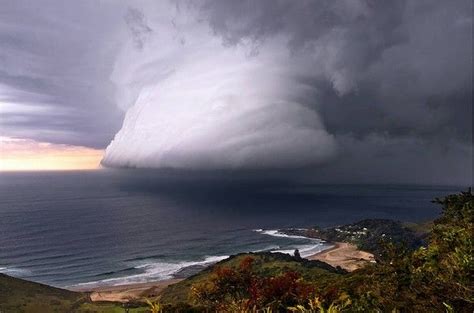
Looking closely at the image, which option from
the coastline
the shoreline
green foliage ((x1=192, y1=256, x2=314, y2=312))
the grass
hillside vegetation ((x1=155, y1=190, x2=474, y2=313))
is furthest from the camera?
the shoreline

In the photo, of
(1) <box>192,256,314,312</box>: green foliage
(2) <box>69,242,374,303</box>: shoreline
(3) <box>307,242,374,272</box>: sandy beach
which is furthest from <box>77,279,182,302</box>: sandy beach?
(1) <box>192,256,314,312</box>: green foliage

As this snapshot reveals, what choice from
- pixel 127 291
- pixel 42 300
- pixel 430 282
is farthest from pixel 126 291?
pixel 430 282

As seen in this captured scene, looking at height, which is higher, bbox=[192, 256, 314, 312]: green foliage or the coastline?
bbox=[192, 256, 314, 312]: green foliage

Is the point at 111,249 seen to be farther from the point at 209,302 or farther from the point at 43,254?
the point at 209,302

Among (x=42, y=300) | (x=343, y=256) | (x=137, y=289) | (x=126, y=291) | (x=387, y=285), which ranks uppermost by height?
(x=387, y=285)

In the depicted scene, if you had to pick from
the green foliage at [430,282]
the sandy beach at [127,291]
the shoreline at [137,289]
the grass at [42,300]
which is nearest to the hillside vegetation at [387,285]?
the green foliage at [430,282]

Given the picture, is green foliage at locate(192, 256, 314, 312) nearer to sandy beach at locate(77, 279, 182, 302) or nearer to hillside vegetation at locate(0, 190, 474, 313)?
hillside vegetation at locate(0, 190, 474, 313)

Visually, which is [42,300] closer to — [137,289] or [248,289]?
[137,289]

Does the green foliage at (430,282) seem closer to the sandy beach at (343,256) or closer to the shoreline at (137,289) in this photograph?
the shoreline at (137,289)
